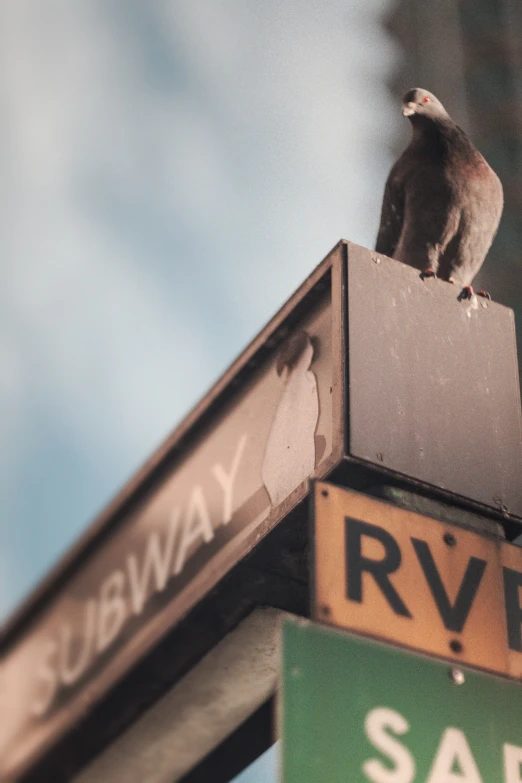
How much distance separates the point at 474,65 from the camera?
1542 inches

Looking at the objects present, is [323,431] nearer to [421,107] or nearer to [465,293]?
[465,293]

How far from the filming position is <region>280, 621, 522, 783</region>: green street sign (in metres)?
2.44

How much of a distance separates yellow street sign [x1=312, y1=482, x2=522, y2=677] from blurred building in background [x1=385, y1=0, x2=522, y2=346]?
3226 centimetres

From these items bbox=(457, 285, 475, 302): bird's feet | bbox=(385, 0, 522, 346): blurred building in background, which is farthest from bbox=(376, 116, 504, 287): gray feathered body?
bbox=(385, 0, 522, 346): blurred building in background

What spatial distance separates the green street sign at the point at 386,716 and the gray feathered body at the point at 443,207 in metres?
2.11

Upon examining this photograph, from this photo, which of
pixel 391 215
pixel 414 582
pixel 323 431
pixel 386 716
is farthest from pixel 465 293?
pixel 386 716

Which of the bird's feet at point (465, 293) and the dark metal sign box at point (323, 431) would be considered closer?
the dark metal sign box at point (323, 431)

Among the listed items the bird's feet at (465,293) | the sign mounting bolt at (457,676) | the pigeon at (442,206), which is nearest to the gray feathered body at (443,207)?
the pigeon at (442,206)

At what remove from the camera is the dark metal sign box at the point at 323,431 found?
337 centimetres

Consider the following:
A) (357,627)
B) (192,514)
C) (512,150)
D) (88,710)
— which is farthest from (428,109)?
(512,150)

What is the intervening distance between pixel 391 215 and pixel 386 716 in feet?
8.70

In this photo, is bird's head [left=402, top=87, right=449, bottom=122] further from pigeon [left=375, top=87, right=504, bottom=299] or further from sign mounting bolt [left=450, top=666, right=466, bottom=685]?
sign mounting bolt [left=450, top=666, right=466, bottom=685]

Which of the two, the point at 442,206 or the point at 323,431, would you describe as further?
the point at 442,206

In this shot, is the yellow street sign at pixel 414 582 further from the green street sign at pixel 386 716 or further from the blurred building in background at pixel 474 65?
the blurred building in background at pixel 474 65
